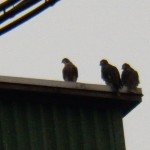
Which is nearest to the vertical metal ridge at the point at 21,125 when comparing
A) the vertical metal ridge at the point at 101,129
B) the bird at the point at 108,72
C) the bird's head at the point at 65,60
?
the vertical metal ridge at the point at 101,129

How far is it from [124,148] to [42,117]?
1.35 metres

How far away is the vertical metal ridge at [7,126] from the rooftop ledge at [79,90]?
0.76ft

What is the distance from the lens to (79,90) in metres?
10.3

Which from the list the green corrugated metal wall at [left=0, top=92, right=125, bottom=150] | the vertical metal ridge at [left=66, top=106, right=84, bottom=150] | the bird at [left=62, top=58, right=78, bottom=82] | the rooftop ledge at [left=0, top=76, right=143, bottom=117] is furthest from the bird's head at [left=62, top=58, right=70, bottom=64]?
the vertical metal ridge at [left=66, top=106, right=84, bottom=150]

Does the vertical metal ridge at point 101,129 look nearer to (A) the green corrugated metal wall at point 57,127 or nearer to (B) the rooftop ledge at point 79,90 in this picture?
(A) the green corrugated metal wall at point 57,127

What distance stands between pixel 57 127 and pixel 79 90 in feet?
2.21

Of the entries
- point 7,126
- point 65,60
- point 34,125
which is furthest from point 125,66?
point 7,126

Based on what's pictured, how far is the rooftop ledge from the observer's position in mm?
9820

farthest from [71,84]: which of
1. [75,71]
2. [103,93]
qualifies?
[75,71]

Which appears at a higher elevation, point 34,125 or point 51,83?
point 51,83

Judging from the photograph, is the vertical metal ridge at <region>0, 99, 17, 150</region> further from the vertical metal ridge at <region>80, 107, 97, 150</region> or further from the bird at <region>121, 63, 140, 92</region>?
the bird at <region>121, 63, 140, 92</region>

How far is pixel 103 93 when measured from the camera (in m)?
10.6

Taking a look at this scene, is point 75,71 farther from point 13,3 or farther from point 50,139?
point 13,3

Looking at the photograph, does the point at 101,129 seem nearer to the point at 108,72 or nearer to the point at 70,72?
the point at 108,72
